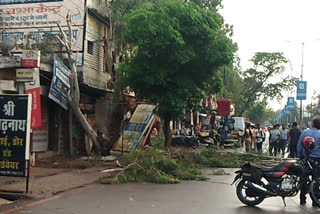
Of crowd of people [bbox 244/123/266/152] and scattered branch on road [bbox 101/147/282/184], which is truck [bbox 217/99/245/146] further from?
scattered branch on road [bbox 101/147/282/184]

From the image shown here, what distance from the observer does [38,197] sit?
355 inches

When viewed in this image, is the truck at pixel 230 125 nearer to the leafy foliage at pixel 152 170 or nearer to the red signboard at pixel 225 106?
the red signboard at pixel 225 106

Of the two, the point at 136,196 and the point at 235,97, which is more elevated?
the point at 235,97

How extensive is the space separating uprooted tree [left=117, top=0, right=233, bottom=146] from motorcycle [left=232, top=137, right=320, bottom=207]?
327 inches

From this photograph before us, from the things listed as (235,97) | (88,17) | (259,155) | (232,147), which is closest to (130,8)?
(88,17)

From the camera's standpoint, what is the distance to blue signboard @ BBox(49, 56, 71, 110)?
1605cm

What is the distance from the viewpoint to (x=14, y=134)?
9156mm

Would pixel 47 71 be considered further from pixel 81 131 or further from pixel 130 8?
pixel 130 8

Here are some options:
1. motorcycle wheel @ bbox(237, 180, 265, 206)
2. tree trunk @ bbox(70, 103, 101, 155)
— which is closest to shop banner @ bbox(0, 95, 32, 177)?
motorcycle wheel @ bbox(237, 180, 265, 206)

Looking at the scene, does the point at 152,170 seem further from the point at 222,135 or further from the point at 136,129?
the point at 222,135

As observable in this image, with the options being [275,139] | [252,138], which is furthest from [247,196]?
[252,138]

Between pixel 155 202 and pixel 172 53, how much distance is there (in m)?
8.83

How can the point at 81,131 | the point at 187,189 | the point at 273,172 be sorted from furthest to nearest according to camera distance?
the point at 81,131, the point at 187,189, the point at 273,172

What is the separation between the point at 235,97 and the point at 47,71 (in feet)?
126
